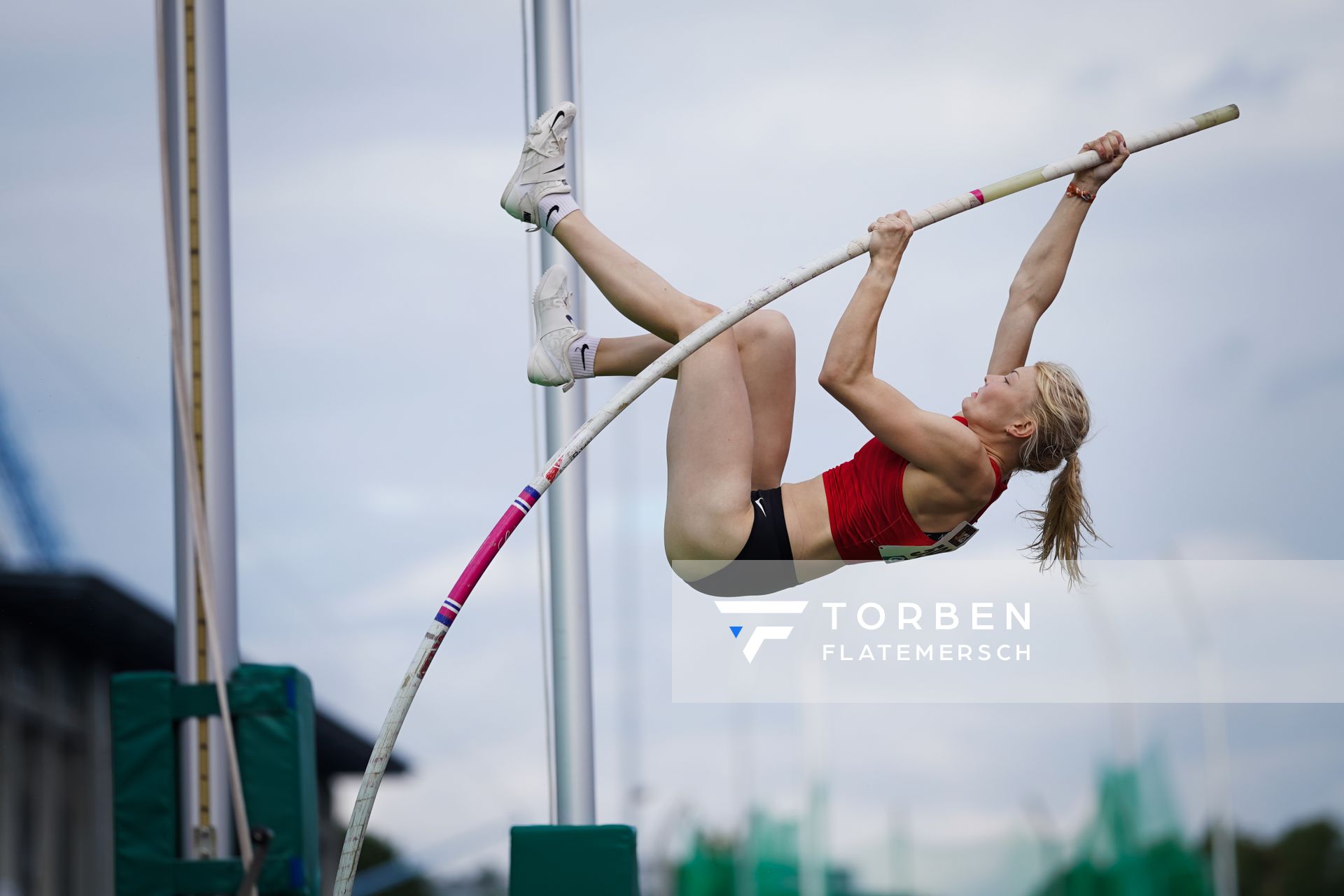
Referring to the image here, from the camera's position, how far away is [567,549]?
4.04 metres

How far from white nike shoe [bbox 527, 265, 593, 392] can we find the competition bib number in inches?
35.0

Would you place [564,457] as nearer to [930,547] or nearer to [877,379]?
[877,379]

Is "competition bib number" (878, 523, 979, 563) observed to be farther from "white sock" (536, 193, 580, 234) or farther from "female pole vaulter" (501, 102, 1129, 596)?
"white sock" (536, 193, 580, 234)

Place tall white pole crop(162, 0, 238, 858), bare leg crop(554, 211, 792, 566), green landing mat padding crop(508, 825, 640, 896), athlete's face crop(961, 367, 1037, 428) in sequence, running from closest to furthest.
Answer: bare leg crop(554, 211, 792, 566), athlete's face crop(961, 367, 1037, 428), green landing mat padding crop(508, 825, 640, 896), tall white pole crop(162, 0, 238, 858)

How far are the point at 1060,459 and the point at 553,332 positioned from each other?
1292mm

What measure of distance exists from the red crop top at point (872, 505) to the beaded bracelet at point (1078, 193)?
0.63 metres

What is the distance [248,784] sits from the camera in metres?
3.92

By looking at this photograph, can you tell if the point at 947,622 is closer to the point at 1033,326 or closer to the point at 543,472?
the point at 1033,326

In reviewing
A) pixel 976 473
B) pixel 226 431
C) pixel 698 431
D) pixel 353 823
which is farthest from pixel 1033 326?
pixel 226 431

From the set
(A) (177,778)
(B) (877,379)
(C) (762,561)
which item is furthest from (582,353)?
(A) (177,778)

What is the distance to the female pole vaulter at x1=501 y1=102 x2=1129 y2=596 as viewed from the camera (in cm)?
315

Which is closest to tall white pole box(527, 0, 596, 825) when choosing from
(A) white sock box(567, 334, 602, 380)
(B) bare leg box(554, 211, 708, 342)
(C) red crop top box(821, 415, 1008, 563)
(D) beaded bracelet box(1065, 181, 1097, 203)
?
(A) white sock box(567, 334, 602, 380)

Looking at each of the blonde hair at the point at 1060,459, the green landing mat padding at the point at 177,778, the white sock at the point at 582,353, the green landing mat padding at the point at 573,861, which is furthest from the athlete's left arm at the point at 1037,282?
the green landing mat padding at the point at 177,778

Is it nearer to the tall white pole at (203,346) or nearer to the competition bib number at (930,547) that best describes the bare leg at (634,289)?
the competition bib number at (930,547)
